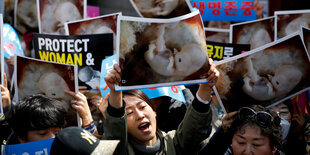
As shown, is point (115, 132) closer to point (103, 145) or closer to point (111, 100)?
point (111, 100)

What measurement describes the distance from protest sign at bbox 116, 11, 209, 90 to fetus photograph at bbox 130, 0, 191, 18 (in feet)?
3.79

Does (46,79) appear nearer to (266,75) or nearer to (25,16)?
(266,75)

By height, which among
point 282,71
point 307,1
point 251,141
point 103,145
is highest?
point 307,1

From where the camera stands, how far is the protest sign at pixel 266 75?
276 cm

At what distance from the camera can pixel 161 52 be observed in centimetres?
237

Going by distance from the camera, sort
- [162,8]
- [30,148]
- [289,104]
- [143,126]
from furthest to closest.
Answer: [162,8]
[289,104]
[143,126]
[30,148]

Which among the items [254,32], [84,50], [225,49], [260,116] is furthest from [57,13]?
[260,116]

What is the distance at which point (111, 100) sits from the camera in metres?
2.40

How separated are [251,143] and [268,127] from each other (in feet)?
0.46

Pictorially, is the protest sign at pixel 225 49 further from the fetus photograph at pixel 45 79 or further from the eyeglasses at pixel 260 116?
the fetus photograph at pixel 45 79

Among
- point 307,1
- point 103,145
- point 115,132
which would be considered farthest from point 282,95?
point 307,1

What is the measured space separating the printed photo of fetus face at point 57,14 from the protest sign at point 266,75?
179 cm

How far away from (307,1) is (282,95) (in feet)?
17.0

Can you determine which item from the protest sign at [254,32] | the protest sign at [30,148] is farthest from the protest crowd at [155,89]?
the protest sign at [254,32]
